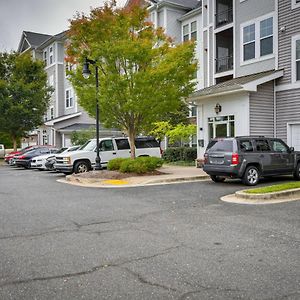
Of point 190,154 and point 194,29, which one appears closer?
point 190,154

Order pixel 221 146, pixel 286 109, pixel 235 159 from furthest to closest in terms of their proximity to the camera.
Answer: pixel 286 109 → pixel 221 146 → pixel 235 159

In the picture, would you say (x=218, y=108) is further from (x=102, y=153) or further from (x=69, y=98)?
(x=69, y=98)

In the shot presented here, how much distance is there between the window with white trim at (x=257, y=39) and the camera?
66.0 ft

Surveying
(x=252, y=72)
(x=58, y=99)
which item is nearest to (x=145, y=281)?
(x=252, y=72)

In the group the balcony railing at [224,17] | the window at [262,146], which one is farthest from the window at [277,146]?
the balcony railing at [224,17]

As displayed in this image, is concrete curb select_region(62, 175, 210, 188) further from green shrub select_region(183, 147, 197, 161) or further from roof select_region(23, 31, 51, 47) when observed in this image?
roof select_region(23, 31, 51, 47)

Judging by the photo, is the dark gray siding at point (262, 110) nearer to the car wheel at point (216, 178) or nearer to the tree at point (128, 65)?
the tree at point (128, 65)

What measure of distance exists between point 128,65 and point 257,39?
301 inches

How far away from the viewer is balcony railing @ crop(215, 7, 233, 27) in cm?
2397

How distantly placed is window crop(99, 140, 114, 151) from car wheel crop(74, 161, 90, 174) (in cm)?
122

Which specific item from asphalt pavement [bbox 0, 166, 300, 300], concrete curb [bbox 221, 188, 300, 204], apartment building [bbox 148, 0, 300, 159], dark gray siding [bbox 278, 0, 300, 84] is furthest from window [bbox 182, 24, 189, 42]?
asphalt pavement [bbox 0, 166, 300, 300]

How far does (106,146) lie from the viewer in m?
20.6

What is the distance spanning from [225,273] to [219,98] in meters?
16.0

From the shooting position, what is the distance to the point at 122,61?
57.4 feet
